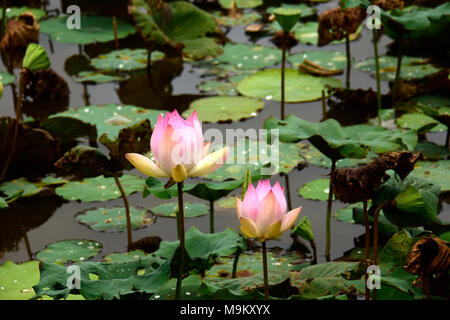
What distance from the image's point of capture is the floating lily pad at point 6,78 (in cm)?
346

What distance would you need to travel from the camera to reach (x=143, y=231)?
2.31 m

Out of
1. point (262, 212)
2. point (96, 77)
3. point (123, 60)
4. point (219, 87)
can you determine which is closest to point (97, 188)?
point (219, 87)

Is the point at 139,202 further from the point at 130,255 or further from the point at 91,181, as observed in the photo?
the point at 130,255

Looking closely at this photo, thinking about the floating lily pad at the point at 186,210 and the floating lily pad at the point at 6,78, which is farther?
the floating lily pad at the point at 6,78

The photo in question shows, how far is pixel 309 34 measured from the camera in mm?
4074

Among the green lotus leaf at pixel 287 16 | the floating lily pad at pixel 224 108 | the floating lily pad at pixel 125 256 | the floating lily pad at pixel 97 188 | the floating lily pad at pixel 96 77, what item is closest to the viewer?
the floating lily pad at pixel 125 256

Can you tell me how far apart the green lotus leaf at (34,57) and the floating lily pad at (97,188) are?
1.45 feet

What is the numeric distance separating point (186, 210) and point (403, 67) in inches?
65.0

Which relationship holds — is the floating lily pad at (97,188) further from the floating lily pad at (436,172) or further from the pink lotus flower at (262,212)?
the pink lotus flower at (262,212)

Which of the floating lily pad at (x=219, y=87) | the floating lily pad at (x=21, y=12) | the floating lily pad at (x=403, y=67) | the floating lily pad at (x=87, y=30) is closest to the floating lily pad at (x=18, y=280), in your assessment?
the floating lily pad at (x=219, y=87)

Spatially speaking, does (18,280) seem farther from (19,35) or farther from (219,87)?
(219,87)

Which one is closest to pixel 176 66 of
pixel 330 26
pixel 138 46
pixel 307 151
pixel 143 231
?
pixel 138 46
